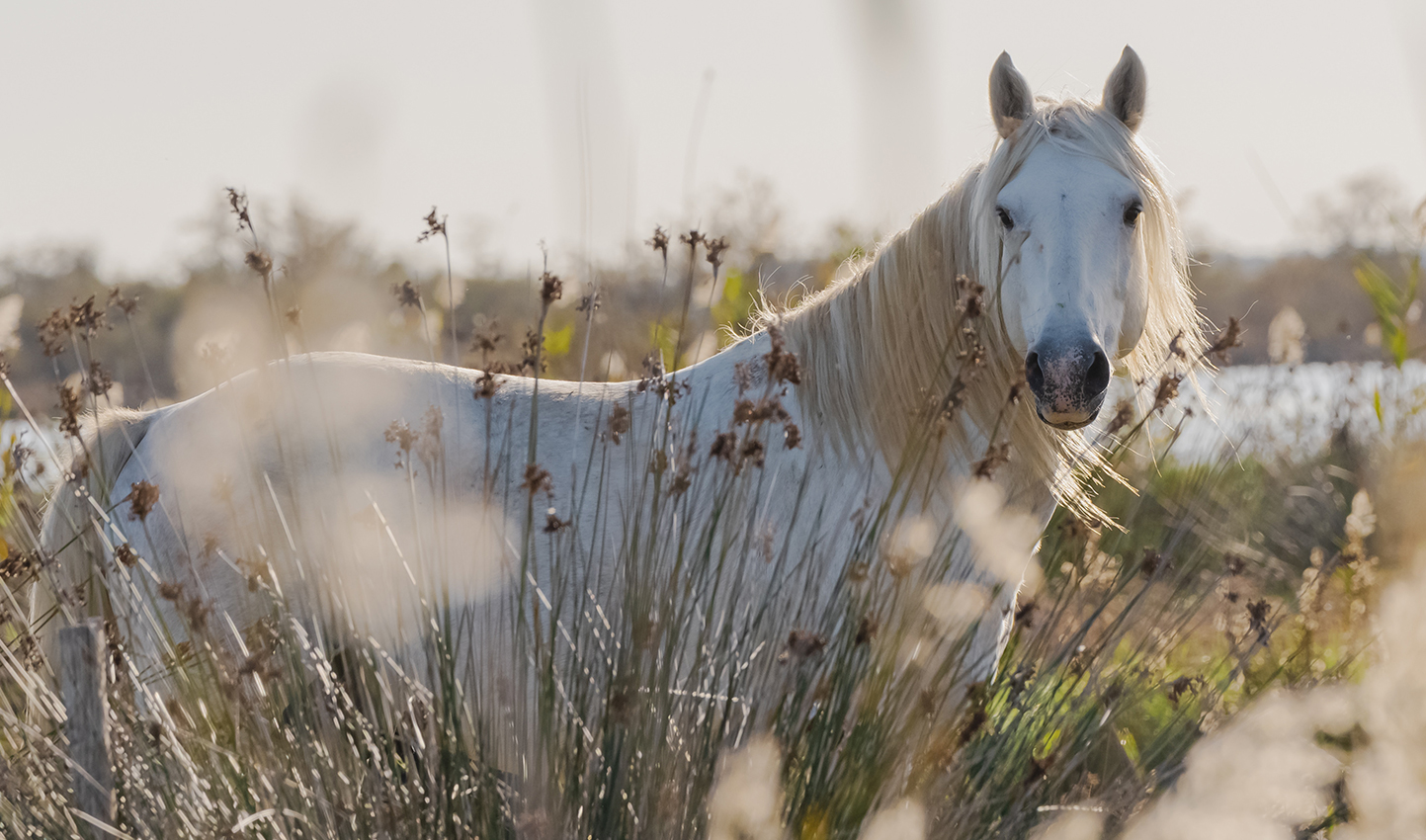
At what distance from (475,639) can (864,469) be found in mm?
1062

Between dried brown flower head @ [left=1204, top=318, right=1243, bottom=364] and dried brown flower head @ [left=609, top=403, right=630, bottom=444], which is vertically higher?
dried brown flower head @ [left=1204, top=318, right=1243, bottom=364]

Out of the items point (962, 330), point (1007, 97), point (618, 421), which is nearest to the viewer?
point (618, 421)

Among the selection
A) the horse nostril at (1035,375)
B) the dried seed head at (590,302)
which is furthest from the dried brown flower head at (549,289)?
the horse nostril at (1035,375)

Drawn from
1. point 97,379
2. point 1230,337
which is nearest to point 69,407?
point 97,379

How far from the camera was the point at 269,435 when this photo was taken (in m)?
2.58

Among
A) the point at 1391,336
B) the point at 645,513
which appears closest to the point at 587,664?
the point at 645,513

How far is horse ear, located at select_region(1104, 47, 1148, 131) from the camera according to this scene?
8.68ft

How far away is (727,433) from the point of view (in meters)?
2.34

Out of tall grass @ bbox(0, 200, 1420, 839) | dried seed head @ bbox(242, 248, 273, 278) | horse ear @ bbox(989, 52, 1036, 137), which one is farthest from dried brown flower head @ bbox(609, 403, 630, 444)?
horse ear @ bbox(989, 52, 1036, 137)

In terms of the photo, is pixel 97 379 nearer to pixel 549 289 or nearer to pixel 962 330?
pixel 549 289

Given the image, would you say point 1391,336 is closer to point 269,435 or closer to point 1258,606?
point 1258,606

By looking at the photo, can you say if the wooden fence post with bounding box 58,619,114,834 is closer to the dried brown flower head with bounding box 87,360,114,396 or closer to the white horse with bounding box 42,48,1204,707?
the white horse with bounding box 42,48,1204,707

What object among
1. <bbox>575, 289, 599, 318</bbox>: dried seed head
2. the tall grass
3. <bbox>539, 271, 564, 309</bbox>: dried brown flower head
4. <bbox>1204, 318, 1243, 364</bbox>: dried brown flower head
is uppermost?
<bbox>539, 271, 564, 309</bbox>: dried brown flower head

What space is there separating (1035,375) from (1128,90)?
1059 mm
